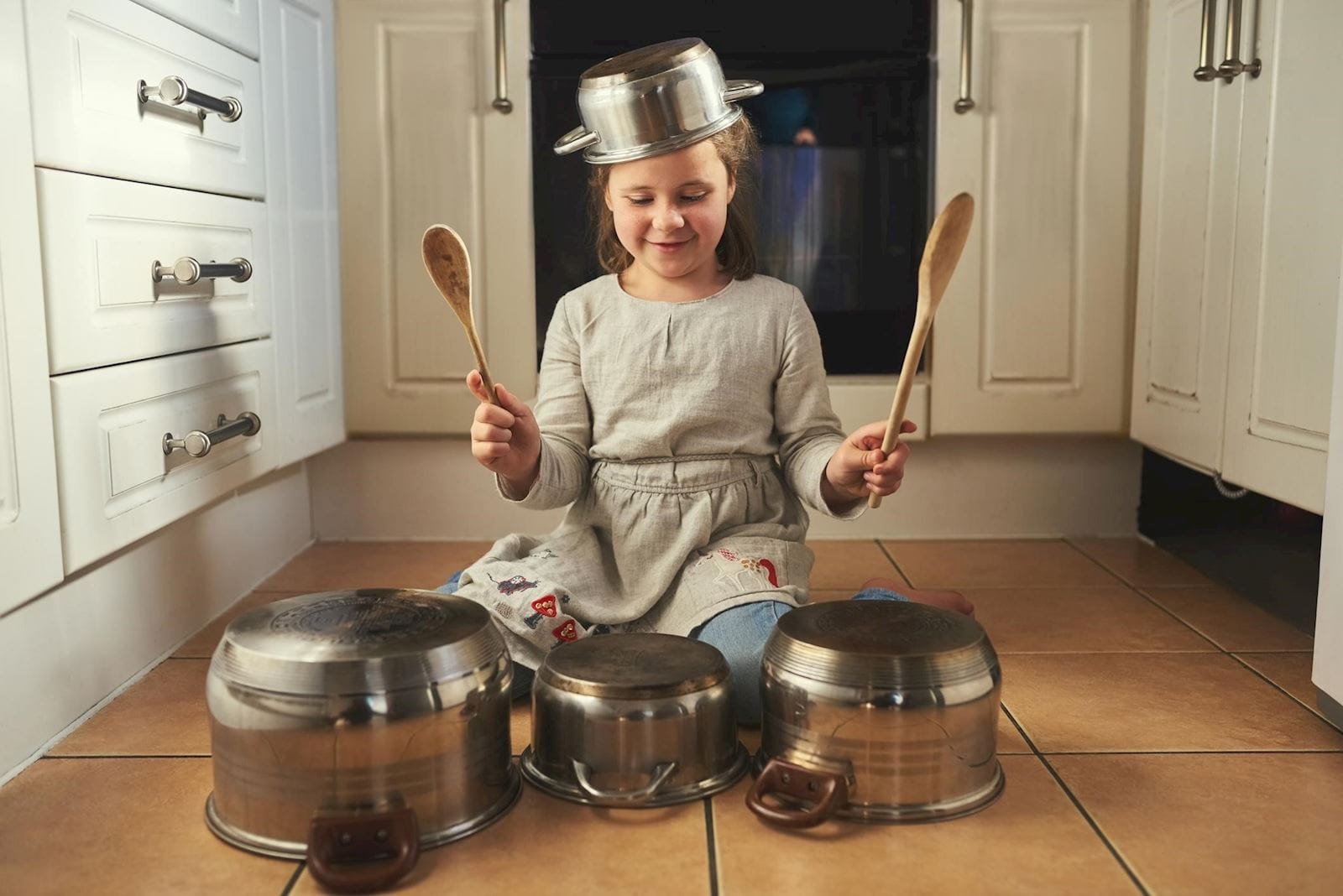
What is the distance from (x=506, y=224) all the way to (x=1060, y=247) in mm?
750

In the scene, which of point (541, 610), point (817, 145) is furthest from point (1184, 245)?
point (541, 610)

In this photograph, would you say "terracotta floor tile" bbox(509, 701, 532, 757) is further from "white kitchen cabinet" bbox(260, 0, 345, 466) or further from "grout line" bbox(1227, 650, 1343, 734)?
"grout line" bbox(1227, 650, 1343, 734)

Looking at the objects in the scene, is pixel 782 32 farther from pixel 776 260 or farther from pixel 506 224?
pixel 506 224

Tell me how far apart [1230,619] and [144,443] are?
1.16 meters

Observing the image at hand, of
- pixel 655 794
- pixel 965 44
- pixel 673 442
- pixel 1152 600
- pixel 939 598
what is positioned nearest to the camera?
pixel 655 794

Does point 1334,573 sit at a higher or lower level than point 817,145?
lower

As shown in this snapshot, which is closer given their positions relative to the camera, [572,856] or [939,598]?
[572,856]

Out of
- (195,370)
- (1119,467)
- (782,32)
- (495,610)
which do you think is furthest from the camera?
(1119,467)

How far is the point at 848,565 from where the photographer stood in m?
1.76

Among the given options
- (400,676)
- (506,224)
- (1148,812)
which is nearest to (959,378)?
(506,224)

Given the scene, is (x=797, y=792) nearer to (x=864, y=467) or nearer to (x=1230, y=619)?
(x=864, y=467)

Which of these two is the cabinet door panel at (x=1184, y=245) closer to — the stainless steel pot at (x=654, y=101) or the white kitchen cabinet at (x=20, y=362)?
the stainless steel pot at (x=654, y=101)

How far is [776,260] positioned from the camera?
1845mm

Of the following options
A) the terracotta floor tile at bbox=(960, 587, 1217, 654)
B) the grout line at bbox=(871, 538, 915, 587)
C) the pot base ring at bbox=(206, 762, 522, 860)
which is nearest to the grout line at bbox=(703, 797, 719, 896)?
the pot base ring at bbox=(206, 762, 522, 860)
